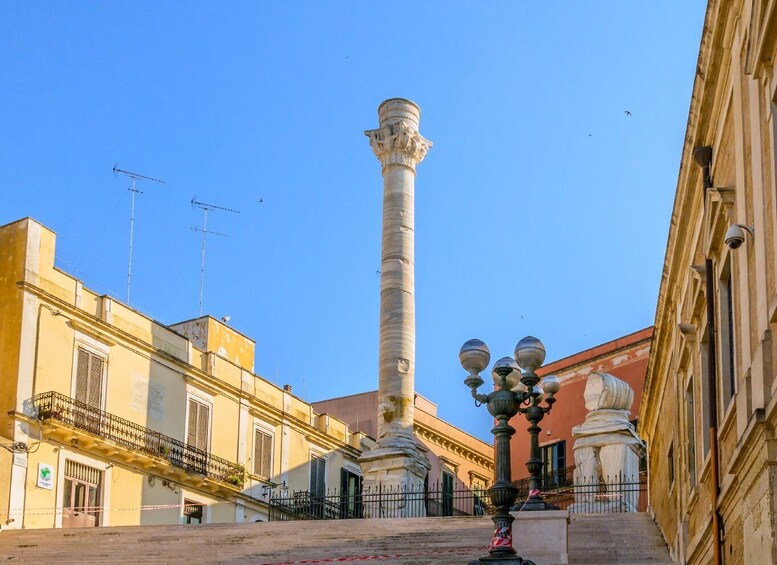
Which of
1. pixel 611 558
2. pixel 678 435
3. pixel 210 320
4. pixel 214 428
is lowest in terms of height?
pixel 611 558

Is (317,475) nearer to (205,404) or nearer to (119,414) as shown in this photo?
(205,404)

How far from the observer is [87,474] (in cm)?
3466

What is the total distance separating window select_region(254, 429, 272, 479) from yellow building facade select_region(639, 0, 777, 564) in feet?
72.2

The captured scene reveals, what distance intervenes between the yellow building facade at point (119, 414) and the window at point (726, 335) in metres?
20.2

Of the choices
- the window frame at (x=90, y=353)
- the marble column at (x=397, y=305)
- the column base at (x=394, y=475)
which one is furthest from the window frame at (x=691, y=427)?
the window frame at (x=90, y=353)

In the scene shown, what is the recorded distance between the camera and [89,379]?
116ft

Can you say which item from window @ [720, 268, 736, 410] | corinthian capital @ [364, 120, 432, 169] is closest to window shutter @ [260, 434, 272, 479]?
corinthian capital @ [364, 120, 432, 169]

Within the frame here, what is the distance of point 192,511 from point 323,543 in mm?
16334

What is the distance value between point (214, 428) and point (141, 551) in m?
17.2

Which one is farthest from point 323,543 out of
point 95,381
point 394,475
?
point 95,381

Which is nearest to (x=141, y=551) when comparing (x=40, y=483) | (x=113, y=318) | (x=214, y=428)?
(x=40, y=483)

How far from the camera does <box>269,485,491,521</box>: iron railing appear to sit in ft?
97.8

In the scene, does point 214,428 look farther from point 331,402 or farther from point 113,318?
point 331,402

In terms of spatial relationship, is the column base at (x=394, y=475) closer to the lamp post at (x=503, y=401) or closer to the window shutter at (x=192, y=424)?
the window shutter at (x=192, y=424)
